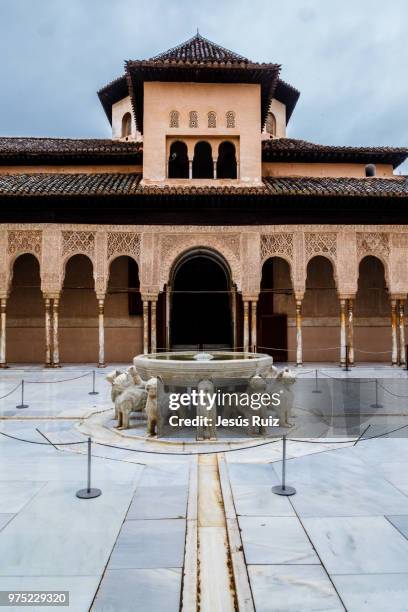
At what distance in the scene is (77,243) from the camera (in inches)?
584

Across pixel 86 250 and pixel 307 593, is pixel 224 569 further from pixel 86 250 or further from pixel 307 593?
pixel 86 250

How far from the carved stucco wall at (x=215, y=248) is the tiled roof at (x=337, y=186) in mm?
1235

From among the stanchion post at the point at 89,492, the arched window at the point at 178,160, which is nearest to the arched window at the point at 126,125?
the arched window at the point at 178,160

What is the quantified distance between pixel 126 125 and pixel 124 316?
1041 cm

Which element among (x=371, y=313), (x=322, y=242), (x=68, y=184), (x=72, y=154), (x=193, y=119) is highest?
(x=193, y=119)

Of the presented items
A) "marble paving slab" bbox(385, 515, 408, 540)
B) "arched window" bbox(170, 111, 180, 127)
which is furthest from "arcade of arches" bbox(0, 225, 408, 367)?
"marble paving slab" bbox(385, 515, 408, 540)

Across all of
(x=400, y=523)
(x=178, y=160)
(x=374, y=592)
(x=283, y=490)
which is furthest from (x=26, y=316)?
(x=374, y=592)

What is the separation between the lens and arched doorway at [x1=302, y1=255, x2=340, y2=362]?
1695 cm

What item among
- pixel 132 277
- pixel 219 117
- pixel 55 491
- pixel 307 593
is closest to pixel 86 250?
pixel 132 277

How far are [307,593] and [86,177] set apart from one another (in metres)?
15.9

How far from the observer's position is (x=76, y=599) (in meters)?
2.49

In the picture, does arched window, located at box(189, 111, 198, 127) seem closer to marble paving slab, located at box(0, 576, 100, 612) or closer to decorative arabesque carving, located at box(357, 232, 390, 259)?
decorative arabesque carving, located at box(357, 232, 390, 259)

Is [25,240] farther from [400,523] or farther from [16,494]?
[400,523]

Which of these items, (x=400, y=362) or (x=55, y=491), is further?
(x=400, y=362)
